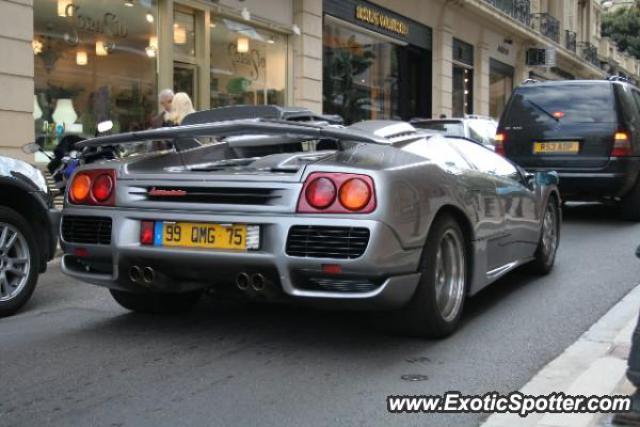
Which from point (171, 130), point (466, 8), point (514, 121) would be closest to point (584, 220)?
point (514, 121)

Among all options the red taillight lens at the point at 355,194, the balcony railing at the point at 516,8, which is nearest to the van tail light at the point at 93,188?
the red taillight lens at the point at 355,194

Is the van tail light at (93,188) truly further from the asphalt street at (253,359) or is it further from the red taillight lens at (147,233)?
the asphalt street at (253,359)

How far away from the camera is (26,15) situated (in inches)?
408

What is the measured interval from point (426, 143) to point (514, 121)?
6.07 m

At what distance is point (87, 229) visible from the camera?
14.7ft

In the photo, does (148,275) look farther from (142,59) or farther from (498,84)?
(498,84)

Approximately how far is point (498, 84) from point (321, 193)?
90.5ft

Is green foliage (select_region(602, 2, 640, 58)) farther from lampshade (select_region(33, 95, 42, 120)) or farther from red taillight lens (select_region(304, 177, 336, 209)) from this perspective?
red taillight lens (select_region(304, 177, 336, 209))

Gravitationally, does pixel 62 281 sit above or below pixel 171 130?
below

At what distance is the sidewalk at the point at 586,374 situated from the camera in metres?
3.29

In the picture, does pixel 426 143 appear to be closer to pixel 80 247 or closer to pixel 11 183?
pixel 80 247

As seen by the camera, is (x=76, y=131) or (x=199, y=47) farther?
(x=199, y=47)

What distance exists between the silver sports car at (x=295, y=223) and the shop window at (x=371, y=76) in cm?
1357

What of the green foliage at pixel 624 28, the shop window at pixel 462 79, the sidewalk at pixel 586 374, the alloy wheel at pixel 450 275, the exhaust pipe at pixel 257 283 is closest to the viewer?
the sidewalk at pixel 586 374
